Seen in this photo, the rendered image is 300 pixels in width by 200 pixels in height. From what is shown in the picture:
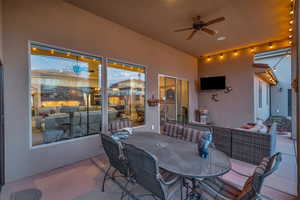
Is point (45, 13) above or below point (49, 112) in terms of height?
above

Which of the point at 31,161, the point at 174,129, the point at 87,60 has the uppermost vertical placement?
the point at 87,60

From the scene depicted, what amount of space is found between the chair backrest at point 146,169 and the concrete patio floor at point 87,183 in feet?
2.79

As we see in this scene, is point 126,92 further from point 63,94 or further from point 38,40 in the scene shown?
point 38,40

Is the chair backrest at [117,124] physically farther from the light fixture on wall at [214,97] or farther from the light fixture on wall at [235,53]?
the light fixture on wall at [235,53]

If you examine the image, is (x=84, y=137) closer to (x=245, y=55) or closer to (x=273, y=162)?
(x=273, y=162)

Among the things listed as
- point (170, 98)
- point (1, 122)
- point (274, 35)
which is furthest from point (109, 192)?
point (274, 35)

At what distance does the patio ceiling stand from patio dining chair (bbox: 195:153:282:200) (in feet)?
11.2

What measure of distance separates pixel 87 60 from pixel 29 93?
59.6 inches

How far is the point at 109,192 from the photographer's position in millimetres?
2227

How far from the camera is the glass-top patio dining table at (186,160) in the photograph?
56.6 inches

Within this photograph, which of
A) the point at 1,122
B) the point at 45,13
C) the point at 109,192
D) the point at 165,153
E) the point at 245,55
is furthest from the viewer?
the point at 245,55

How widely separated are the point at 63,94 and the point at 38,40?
4.24 ft

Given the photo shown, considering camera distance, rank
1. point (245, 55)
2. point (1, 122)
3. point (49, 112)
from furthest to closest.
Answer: point (245, 55) < point (49, 112) < point (1, 122)

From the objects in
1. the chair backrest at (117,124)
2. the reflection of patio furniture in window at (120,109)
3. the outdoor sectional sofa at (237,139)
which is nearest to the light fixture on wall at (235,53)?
the outdoor sectional sofa at (237,139)
